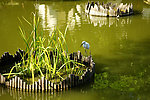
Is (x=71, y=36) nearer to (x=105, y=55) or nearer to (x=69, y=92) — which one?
(x=105, y=55)

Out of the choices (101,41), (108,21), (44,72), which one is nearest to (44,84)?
(44,72)

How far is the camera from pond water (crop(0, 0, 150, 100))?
6.69m

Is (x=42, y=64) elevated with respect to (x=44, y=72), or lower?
elevated

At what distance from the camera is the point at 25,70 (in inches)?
279

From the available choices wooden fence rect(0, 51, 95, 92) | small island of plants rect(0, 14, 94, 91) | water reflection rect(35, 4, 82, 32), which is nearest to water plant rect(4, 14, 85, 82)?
small island of plants rect(0, 14, 94, 91)

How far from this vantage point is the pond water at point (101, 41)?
263 inches

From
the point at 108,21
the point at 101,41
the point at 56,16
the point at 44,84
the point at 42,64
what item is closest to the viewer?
the point at 44,84

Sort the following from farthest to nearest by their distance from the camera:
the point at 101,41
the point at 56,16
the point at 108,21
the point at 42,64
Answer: the point at 56,16
the point at 108,21
the point at 101,41
the point at 42,64

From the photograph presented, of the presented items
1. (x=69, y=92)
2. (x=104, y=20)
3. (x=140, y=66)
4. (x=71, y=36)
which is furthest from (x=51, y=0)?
(x=69, y=92)

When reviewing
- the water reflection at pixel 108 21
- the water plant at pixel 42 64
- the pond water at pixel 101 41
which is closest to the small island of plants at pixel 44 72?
the water plant at pixel 42 64

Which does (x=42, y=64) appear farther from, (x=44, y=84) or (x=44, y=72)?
(x=44, y=84)

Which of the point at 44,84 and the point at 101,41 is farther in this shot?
the point at 101,41

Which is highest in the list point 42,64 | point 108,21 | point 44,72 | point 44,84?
point 108,21

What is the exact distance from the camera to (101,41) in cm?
1032
